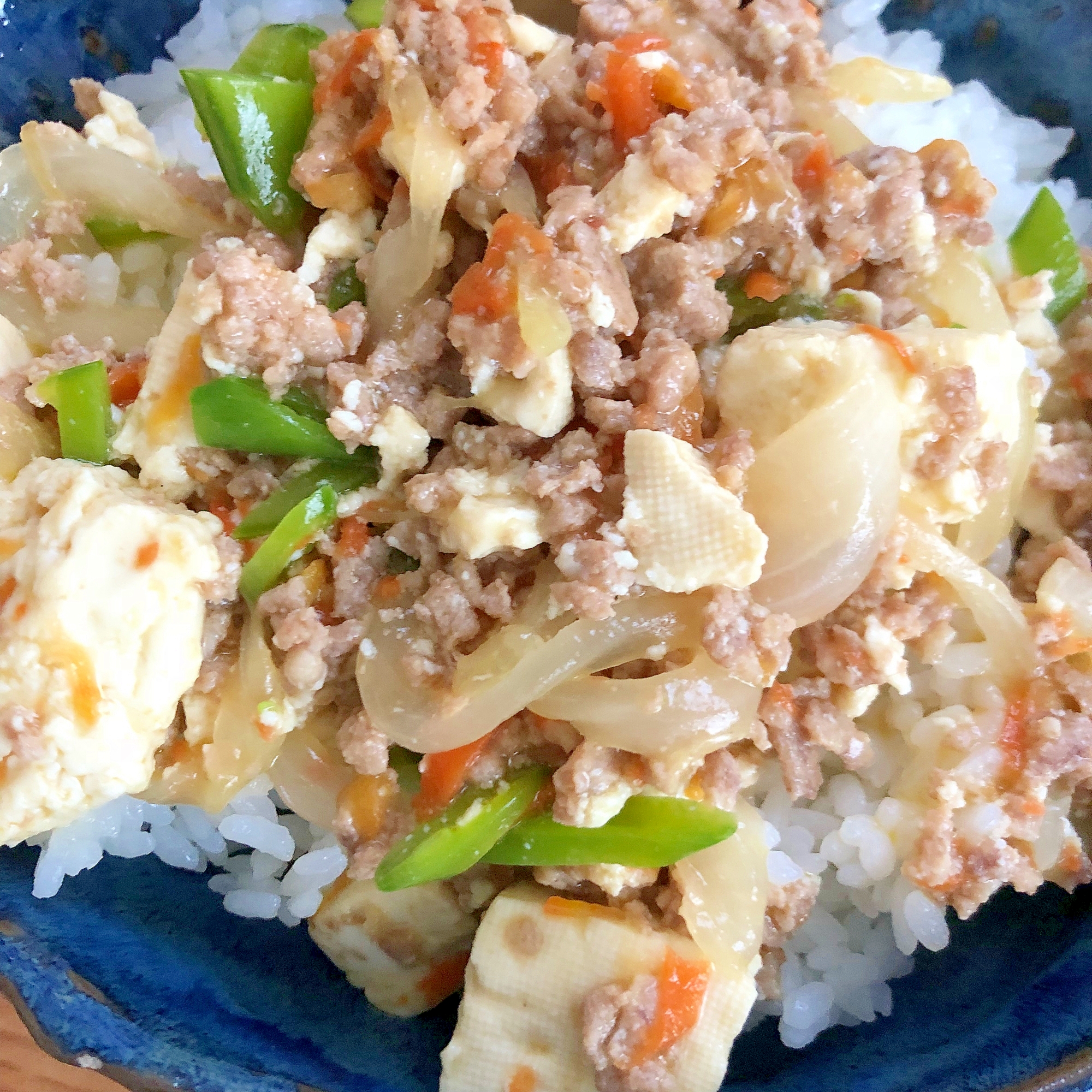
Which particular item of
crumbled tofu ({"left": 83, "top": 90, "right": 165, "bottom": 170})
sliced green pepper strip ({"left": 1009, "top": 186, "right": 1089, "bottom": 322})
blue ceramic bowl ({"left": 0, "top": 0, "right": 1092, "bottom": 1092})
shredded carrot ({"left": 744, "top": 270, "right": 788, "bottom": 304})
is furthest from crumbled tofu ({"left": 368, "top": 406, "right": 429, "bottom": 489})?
sliced green pepper strip ({"left": 1009, "top": 186, "right": 1089, "bottom": 322})

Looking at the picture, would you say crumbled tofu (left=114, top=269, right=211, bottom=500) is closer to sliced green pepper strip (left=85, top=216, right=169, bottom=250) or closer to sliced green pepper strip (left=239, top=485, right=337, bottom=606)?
sliced green pepper strip (left=239, top=485, right=337, bottom=606)

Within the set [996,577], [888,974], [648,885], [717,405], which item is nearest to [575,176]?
[717,405]

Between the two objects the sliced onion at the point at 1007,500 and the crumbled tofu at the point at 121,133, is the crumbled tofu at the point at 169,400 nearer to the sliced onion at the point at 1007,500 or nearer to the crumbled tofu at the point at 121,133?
the crumbled tofu at the point at 121,133

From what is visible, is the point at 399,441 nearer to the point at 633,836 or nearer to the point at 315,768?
the point at 315,768

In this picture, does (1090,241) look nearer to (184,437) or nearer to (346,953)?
(184,437)

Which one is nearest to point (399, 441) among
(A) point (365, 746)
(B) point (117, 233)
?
(A) point (365, 746)

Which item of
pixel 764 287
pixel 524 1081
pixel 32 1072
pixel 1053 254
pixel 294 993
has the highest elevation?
pixel 1053 254
